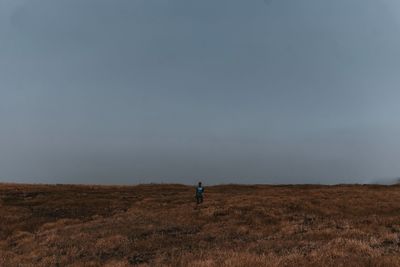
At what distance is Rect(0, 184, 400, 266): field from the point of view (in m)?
15.8

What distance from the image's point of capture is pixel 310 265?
13273 millimetres

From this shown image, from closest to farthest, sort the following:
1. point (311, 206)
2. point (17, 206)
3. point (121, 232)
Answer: point (121, 232) → point (311, 206) → point (17, 206)

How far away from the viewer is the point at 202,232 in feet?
90.6

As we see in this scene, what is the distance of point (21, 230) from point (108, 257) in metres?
20.1

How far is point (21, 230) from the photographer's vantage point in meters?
37.4

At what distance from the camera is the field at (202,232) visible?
15.8 meters

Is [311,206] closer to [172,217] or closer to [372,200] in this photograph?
[372,200]

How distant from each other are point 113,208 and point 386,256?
37.2 metres

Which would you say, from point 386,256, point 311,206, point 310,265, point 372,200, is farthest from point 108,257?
point 372,200

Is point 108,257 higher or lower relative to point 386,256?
lower

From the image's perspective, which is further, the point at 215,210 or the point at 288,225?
the point at 215,210

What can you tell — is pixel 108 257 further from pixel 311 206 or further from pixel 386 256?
pixel 311 206

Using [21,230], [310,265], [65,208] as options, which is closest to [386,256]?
[310,265]

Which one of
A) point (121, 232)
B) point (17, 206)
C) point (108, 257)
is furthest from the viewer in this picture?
point (17, 206)
